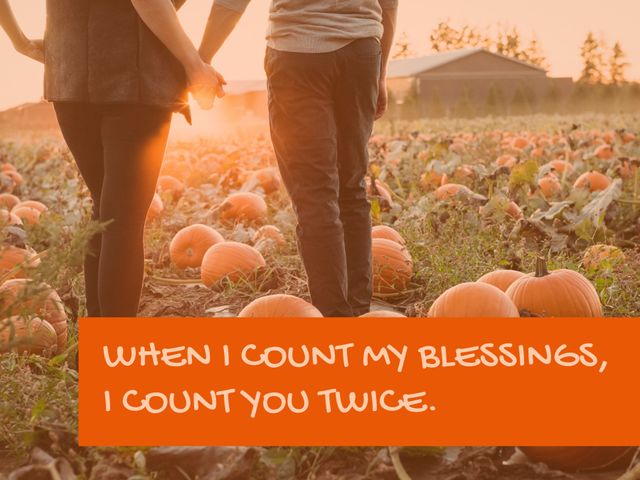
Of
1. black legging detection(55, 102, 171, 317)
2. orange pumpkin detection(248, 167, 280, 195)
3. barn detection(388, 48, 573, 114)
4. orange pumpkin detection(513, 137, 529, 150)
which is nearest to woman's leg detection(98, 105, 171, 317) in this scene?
black legging detection(55, 102, 171, 317)

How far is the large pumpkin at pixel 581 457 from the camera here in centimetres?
229

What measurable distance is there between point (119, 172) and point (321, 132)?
2.53 feet

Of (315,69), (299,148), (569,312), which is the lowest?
(569,312)

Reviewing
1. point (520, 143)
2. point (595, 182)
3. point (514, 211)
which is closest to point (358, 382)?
point (514, 211)

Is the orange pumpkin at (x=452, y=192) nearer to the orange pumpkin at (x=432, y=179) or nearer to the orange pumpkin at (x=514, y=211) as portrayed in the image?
the orange pumpkin at (x=514, y=211)

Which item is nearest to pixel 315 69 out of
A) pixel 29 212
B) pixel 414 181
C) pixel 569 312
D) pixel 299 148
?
pixel 299 148

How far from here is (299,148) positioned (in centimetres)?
331

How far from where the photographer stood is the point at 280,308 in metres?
3.15

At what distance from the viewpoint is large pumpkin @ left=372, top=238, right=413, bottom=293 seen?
4.21 m

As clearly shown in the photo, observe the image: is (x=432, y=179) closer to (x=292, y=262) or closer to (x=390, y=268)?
(x=292, y=262)

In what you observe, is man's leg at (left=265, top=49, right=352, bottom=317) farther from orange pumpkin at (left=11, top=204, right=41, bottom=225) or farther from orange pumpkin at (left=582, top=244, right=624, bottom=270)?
orange pumpkin at (left=11, top=204, right=41, bottom=225)

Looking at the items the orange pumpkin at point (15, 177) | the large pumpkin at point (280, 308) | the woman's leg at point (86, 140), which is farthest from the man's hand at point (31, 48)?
the orange pumpkin at point (15, 177)

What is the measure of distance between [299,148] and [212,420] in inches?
52.8

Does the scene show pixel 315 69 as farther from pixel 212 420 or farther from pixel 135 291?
pixel 212 420
